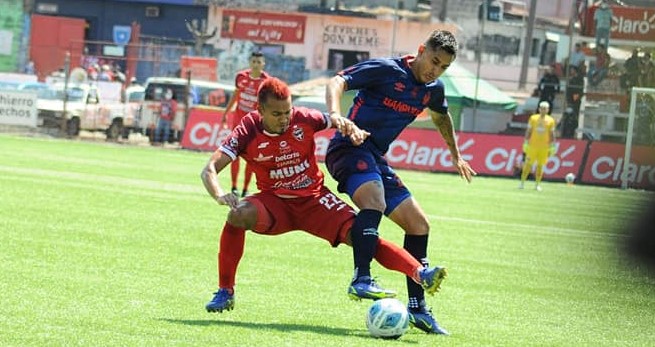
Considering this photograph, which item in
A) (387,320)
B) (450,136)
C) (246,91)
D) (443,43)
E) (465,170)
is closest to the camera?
(387,320)

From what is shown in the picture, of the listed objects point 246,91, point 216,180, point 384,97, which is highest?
point 384,97

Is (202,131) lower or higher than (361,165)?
lower

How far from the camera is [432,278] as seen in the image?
21.7 ft

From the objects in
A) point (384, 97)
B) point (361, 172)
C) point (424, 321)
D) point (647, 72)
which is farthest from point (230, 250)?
point (647, 72)

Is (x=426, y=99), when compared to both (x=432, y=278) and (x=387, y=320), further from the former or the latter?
(x=387, y=320)

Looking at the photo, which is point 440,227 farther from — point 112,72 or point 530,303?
point 112,72

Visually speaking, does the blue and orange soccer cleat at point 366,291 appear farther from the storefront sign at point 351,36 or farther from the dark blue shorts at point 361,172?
the storefront sign at point 351,36

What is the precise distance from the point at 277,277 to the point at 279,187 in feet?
8.29

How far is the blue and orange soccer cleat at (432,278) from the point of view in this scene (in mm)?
6570

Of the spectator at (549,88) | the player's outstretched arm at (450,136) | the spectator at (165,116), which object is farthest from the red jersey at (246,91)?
the spectator at (549,88)

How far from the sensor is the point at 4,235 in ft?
36.9

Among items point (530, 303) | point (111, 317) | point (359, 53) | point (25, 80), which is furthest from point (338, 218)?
point (359, 53)

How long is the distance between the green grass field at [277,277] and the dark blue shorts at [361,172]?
811 mm

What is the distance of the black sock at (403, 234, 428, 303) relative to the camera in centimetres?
737
